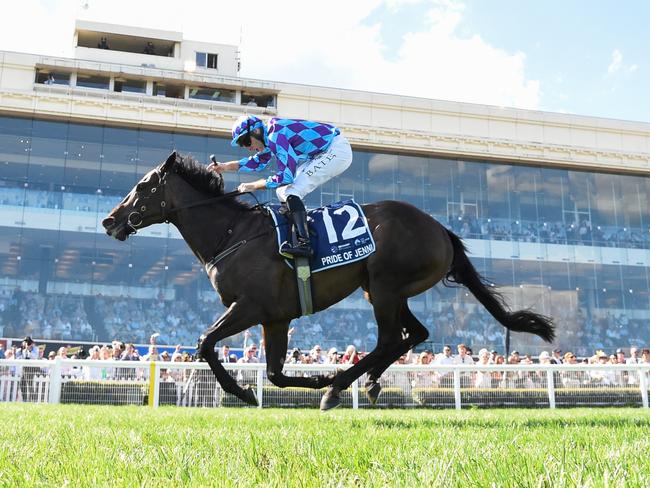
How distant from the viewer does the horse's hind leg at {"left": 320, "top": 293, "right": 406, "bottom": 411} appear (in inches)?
190

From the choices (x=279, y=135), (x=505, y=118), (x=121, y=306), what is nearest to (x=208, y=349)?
(x=279, y=135)

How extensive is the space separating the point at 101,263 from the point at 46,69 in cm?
815

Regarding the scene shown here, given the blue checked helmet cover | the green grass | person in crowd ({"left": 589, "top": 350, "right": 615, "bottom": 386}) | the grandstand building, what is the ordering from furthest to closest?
the grandstand building → person in crowd ({"left": 589, "top": 350, "right": 615, "bottom": 386}) → the blue checked helmet cover → the green grass

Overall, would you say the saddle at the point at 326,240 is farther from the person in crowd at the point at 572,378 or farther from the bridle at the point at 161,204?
the person in crowd at the point at 572,378

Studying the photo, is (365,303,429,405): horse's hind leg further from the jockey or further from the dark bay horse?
the jockey

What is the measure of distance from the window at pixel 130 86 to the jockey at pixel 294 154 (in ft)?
75.5

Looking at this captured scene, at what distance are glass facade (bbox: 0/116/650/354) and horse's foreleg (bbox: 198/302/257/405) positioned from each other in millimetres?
19217

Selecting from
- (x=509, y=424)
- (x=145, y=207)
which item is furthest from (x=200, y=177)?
(x=509, y=424)

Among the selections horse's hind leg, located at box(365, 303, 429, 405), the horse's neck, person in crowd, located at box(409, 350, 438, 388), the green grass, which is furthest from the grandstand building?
the green grass

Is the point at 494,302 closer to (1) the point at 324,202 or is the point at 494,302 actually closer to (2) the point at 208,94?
(1) the point at 324,202

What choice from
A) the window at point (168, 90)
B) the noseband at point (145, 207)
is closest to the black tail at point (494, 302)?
the noseband at point (145, 207)

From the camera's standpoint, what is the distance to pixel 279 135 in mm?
4973

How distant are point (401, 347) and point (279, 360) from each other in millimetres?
964

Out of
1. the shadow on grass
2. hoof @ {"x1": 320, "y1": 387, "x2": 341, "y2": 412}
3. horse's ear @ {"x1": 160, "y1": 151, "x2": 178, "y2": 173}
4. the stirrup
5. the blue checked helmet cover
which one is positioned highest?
the blue checked helmet cover
